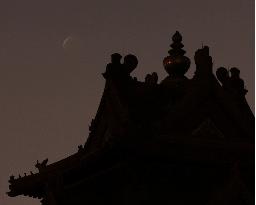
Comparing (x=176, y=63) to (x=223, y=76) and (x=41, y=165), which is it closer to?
(x=223, y=76)

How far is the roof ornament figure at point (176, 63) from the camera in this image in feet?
65.1

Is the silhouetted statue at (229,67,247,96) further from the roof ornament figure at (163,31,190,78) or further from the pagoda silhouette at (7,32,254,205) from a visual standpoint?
the roof ornament figure at (163,31,190,78)

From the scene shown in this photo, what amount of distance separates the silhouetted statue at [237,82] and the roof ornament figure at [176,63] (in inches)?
55.4

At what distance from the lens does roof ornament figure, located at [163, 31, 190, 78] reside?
65.1ft

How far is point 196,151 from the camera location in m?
15.8

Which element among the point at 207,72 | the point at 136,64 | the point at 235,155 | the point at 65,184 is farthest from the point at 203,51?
the point at 65,184

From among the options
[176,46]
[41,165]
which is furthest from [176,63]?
[41,165]

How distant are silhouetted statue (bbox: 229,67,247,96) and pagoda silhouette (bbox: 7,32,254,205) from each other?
64 mm

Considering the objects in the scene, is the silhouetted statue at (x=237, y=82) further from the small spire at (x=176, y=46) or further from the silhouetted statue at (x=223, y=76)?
the small spire at (x=176, y=46)

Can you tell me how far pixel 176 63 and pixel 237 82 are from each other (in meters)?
1.87

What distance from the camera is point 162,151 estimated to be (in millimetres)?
15422

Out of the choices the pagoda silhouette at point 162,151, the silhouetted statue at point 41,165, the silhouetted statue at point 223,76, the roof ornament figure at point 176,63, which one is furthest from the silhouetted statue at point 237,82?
the silhouetted statue at point 41,165

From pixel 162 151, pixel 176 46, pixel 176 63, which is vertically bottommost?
pixel 162 151

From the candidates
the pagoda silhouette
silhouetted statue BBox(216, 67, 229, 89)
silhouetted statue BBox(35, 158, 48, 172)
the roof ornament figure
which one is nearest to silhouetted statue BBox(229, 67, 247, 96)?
the pagoda silhouette
